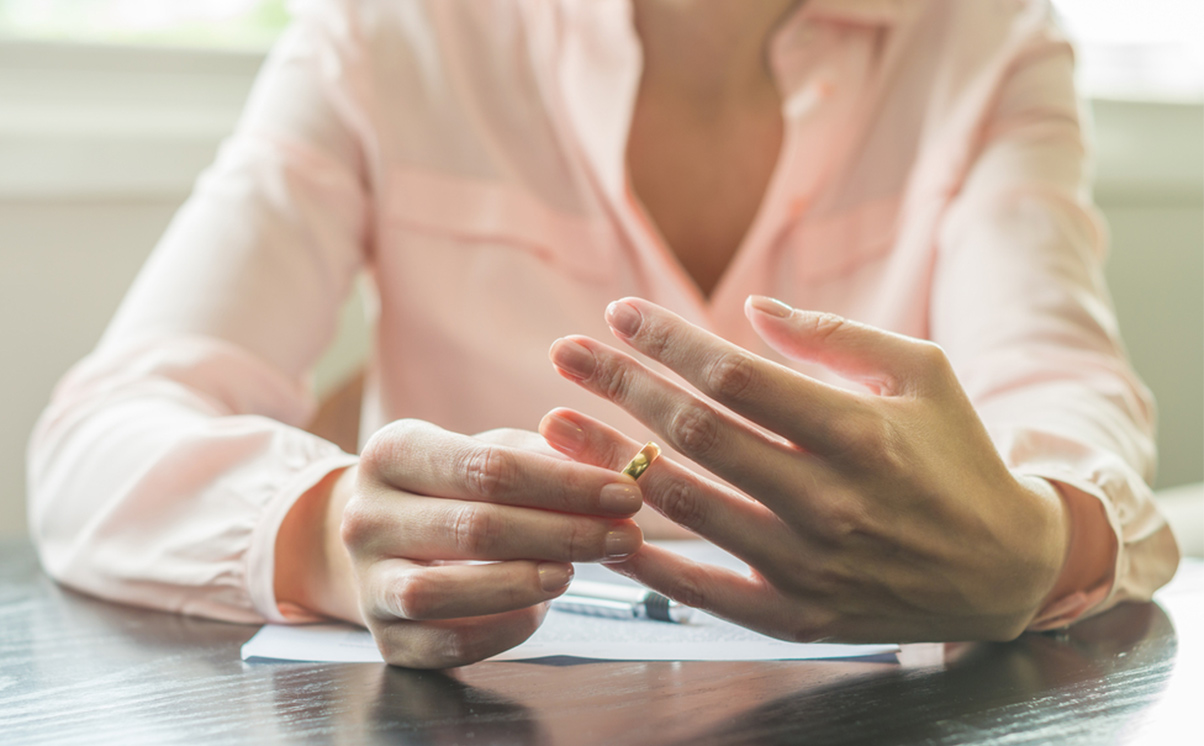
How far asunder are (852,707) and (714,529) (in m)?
0.08

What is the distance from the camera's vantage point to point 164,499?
594 mm

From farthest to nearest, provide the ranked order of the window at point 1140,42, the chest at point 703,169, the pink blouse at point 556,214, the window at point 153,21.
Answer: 1. the window at point 1140,42
2. the window at point 153,21
3. the chest at point 703,169
4. the pink blouse at point 556,214

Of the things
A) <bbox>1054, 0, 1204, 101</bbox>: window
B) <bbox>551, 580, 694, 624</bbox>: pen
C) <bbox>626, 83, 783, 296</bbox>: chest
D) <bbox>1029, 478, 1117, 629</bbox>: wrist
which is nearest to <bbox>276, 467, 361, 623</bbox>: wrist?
<bbox>551, 580, 694, 624</bbox>: pen

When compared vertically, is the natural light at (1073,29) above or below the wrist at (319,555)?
above

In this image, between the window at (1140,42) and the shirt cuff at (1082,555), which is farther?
the window at (1140,42)

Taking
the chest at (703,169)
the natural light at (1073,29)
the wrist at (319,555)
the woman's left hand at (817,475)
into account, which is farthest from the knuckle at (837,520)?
the natural light at (1073,29)

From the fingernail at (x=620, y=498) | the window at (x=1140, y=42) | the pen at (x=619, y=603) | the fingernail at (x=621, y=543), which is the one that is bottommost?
the pen at (x=619, y=603)

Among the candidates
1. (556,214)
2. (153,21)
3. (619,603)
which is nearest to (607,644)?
(619,603)

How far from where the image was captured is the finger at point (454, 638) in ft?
1.33

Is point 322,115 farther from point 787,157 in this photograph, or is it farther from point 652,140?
point 787,157

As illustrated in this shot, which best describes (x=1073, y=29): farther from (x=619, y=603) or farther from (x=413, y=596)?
(x=413, y=596)

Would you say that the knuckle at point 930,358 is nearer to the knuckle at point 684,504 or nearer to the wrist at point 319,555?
the knuckle at point 684,504

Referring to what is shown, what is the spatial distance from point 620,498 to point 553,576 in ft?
0.14

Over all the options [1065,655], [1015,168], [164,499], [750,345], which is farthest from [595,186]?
[1065,655]
